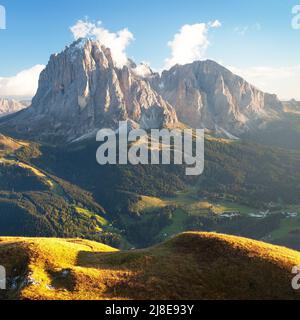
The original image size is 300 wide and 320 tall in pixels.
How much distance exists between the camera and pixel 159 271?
75.1 meters

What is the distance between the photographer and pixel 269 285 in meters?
69.4

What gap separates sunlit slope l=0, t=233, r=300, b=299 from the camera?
67125 mm

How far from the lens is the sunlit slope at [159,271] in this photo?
67.1 m

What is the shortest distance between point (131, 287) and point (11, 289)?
1963cm

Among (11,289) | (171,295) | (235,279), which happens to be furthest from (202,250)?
(11,289)

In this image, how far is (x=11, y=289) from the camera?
6981cm

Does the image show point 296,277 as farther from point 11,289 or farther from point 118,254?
point 11,289
